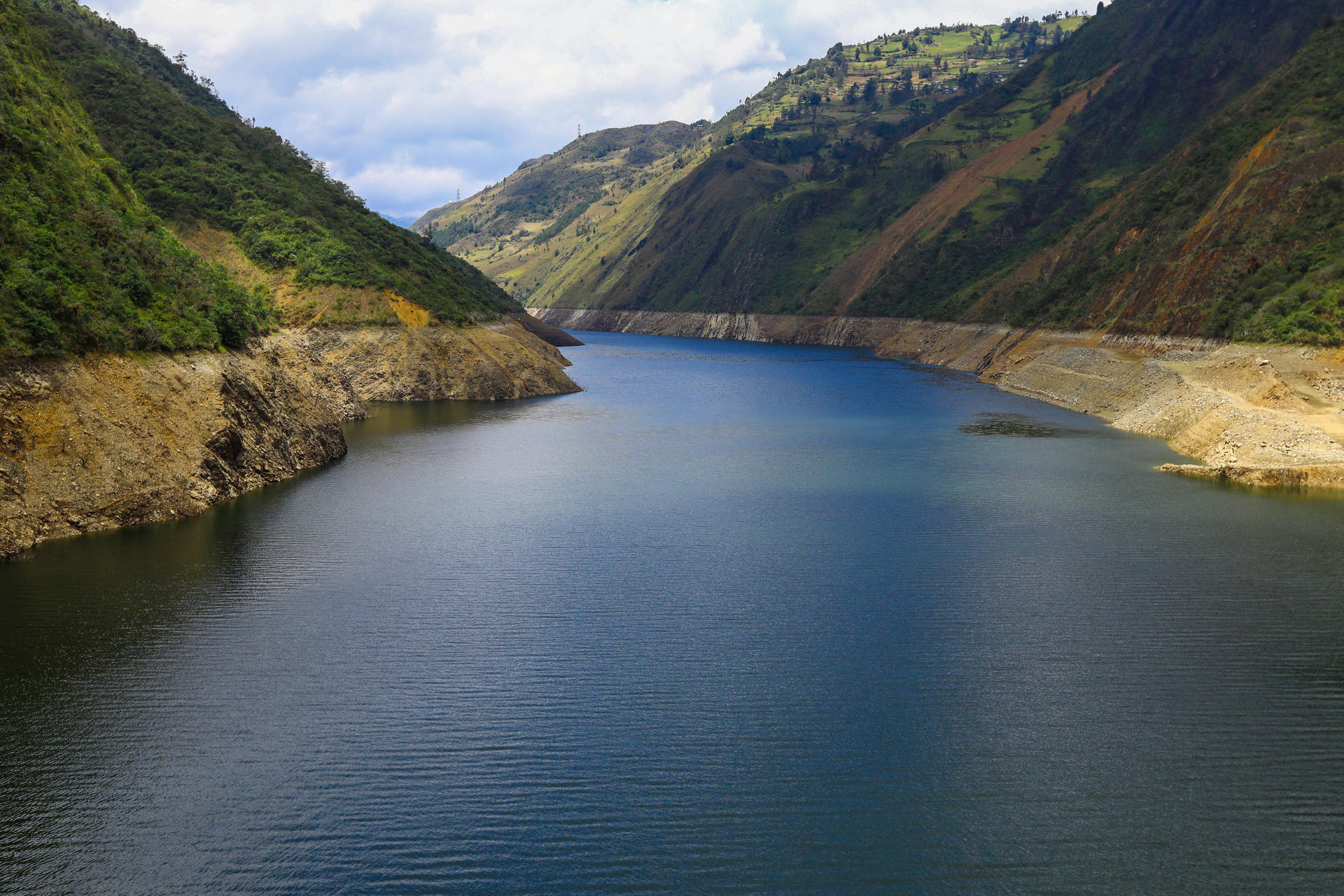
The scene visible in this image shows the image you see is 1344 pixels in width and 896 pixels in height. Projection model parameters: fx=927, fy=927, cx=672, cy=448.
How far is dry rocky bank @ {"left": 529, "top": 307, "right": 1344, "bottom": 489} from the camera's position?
47000mm

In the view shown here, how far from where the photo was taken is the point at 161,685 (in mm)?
21672

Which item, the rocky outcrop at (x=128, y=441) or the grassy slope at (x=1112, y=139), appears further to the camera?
the grassy slope at (x=1112, y=139)

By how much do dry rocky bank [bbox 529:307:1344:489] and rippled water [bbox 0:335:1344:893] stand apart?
6059 mm

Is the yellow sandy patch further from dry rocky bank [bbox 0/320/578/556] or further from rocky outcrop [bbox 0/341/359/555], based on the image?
rocky outcrop [bbox 0/341/359/555]

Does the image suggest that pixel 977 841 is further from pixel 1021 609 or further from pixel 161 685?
pixel 161 685

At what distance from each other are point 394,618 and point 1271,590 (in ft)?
88.9

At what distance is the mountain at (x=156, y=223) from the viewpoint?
3819cm

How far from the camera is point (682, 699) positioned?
21219 millimetres

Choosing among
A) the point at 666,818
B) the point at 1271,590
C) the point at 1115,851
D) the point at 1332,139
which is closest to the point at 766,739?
the point at 666,818

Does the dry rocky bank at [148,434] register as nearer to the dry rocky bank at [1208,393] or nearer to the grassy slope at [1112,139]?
the dry rocky bank at [1208,393]

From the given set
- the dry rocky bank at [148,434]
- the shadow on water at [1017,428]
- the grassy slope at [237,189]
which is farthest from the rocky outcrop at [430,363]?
the shadow on water at [1017,428]

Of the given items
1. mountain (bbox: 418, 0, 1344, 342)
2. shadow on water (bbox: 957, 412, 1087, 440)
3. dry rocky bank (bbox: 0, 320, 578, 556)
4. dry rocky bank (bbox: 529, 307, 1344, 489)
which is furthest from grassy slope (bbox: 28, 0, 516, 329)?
dry rocky bank (bbox: 529, 307, 1344, 489)

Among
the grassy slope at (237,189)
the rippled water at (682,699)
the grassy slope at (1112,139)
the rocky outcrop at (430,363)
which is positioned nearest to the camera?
the rippled water at (682,699)

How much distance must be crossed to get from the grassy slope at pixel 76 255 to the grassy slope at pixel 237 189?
2542 centimetres
